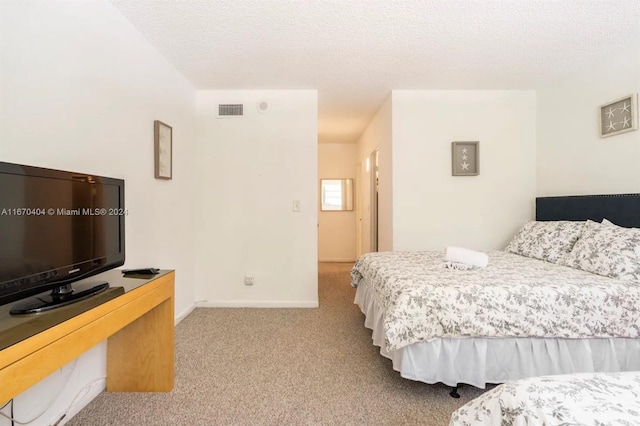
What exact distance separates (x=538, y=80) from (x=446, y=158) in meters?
1.15

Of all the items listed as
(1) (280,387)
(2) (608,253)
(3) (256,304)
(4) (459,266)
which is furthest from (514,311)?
(3) (256,304)

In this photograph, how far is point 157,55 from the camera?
246cm

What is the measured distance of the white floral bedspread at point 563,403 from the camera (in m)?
0.75

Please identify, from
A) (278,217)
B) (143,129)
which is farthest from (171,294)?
(278,217)

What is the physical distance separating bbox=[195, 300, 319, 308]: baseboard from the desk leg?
146 cm

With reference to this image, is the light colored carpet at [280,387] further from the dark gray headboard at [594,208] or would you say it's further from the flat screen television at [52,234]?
the dark gray headboard at [594,208]

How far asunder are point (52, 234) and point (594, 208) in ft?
12.0

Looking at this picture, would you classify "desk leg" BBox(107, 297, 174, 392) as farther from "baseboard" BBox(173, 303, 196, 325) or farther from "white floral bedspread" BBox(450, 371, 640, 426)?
"white floral bedspread" BBox(450, 371, 640, 426)

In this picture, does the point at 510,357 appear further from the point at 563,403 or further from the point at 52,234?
the point at 52,234

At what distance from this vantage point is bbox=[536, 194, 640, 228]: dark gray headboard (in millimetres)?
2191

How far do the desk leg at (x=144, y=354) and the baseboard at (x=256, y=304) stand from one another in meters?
1.46

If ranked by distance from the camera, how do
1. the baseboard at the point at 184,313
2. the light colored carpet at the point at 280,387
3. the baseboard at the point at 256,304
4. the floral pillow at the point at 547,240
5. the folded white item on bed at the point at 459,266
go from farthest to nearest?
1. the baseboard at the point at 256,304
2. the baseboard at the point at 184,313
3. the floral pillow at the point at 547,240
4. the folded white item on bed at the point at 459,266
5. the light colored carpet at the point at 280,387

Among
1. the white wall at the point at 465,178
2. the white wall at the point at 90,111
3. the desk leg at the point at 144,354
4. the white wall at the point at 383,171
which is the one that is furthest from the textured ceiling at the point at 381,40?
the desk leg at the point at 144,354

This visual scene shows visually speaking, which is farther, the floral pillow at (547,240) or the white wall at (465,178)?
the white wall at (465,178)
